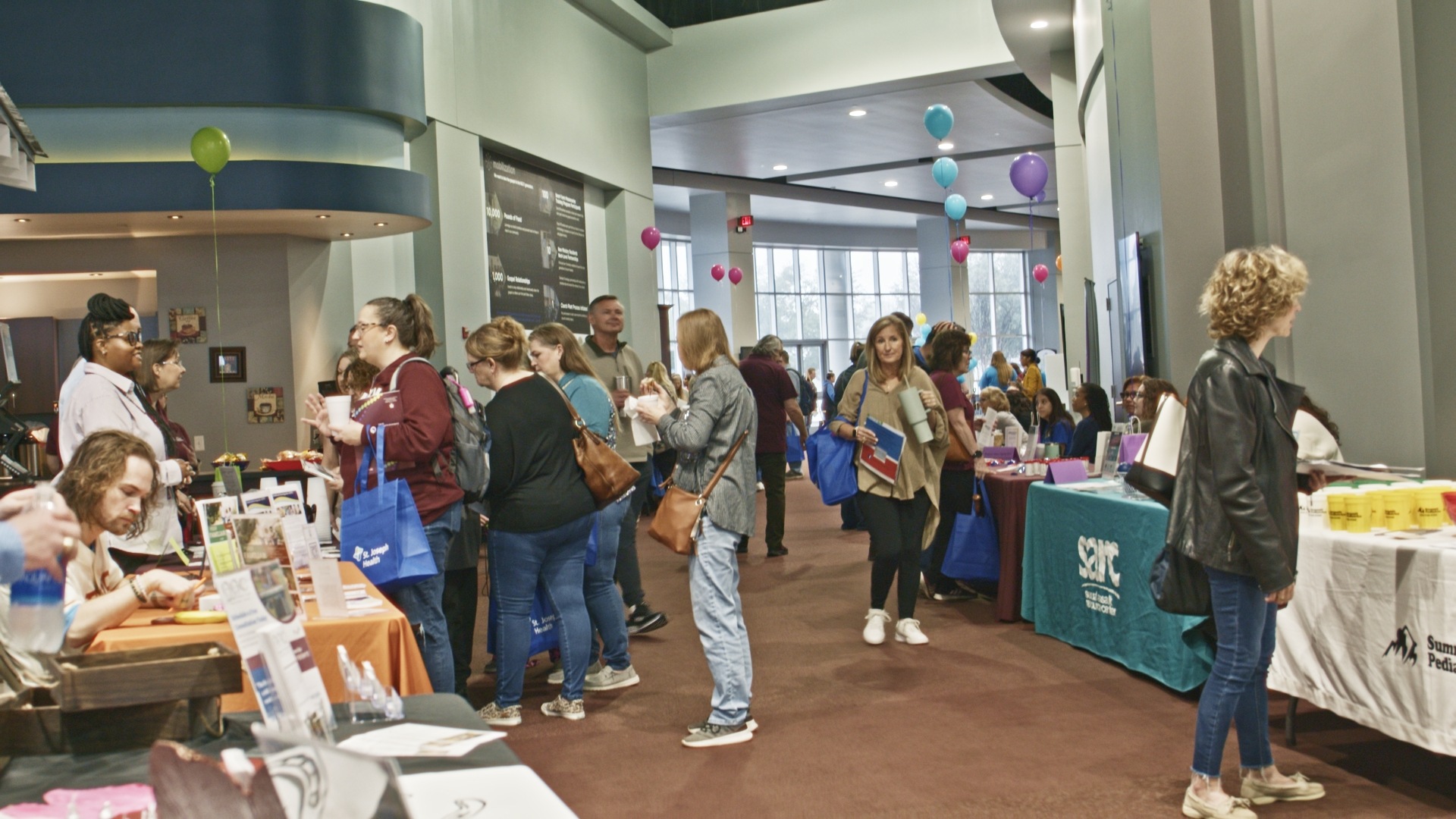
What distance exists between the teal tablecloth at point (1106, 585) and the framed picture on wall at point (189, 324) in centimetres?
634

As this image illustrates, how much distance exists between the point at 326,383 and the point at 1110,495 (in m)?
5.62

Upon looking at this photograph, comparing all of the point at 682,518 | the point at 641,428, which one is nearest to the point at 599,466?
the point at 641,428

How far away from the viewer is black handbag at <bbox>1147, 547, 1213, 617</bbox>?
9.14 feet

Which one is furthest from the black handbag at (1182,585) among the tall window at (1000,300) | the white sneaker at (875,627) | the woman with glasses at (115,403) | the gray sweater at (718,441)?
the tall window at (1000,300)

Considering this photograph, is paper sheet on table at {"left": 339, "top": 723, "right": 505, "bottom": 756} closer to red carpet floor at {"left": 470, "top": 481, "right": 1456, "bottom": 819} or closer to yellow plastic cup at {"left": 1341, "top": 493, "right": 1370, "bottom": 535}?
red carpet floor at {"left": 470, "top": 481, "right": 1456, "bottom": 819}

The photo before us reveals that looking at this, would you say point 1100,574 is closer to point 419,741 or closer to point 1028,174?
point 419,741

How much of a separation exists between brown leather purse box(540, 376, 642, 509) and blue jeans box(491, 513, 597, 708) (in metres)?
0.13

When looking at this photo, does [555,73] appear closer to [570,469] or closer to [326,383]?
[326,383]

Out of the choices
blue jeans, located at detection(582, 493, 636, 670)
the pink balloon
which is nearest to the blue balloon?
the pink balloon

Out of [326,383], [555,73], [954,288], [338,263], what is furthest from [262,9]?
[954,288]

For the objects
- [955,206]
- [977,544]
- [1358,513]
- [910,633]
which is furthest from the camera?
[955,206]

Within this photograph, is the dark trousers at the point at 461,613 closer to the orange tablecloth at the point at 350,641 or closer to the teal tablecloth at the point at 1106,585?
the orange tablecloth at the point at 350,641

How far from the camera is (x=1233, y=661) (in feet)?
8.77

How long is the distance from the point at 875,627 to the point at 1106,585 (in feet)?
3.39
